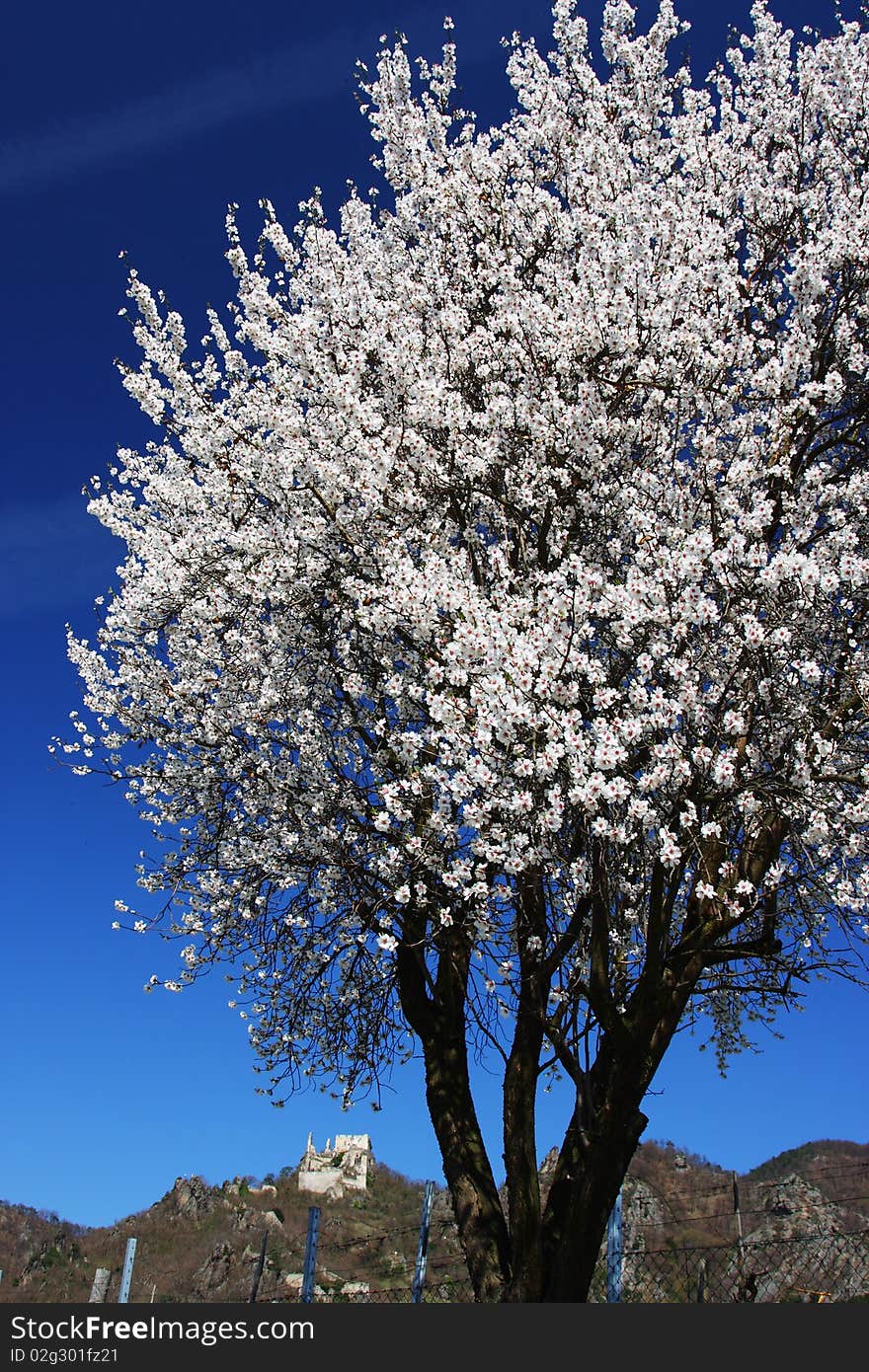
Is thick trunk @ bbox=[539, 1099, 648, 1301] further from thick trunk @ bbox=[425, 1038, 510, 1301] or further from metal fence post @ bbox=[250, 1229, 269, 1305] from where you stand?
metal fence post @ bbox=[250, 1229, 269, 1305]

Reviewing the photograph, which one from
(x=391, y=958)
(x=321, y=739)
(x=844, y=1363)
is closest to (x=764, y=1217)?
(x=391, y=958)

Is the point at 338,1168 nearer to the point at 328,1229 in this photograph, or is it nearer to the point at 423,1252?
the point at 328,1229

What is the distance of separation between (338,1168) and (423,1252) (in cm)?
4244

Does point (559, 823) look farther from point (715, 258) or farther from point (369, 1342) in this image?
point (715, 258)

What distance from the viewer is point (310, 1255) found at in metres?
10.1

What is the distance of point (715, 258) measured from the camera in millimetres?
9602

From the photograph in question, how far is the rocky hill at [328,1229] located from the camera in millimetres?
15219

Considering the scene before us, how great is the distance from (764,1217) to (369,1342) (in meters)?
11.9

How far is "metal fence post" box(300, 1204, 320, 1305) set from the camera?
999 centimetres

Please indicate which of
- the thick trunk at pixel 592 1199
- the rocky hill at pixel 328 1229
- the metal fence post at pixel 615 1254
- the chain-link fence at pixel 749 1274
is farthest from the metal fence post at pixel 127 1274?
the metal fence post at pixel 615 1254

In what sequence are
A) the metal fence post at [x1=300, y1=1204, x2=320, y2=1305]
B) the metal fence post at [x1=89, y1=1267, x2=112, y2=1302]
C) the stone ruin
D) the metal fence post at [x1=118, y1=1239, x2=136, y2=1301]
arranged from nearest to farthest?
the metal fence post at [x1=300, y1=1204, x2=320, y2=1305] → the metal fence post at [x1=118, y1=1239, x2=136, y2=1301] → the metal fence post at [x1=89, y1=1267, x2=112, y2=1302] → the stone ruin

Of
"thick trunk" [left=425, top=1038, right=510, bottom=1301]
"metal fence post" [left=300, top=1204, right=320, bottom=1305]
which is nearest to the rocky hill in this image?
"thick trunk" [left=425, top=1038, right=510, bottom=1301]

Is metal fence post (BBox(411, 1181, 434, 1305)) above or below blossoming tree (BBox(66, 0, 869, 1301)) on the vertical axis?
below

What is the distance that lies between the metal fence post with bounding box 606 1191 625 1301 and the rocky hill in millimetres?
1162
